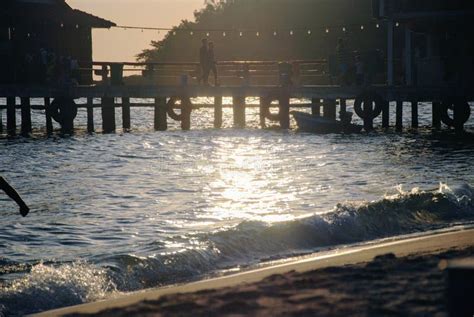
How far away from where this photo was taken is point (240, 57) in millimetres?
104750

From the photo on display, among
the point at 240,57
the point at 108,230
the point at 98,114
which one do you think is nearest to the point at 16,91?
the point at 108,230

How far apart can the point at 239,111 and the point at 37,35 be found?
9.63 metres

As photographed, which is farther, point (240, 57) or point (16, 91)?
point (240, 57)

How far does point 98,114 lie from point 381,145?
41.1 metres

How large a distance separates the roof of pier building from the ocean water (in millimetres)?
10535

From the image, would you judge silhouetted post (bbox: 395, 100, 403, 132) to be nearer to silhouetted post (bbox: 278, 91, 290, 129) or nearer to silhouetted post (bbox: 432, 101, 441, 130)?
silhouetted post (bbox: 432, 101, 441, 130)

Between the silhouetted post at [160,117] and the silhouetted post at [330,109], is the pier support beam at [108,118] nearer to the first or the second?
the silhouetted post at [160,117]

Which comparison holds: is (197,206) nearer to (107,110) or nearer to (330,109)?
(107,110)

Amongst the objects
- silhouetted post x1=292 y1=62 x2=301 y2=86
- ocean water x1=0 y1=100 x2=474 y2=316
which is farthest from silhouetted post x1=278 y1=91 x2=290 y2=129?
ocean water x1=0 y1=100 x2=474 y2=316

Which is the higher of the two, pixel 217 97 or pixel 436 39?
pixel 436 39

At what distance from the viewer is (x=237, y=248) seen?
14.0 metres

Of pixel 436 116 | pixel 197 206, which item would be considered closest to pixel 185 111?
pixel 436 116

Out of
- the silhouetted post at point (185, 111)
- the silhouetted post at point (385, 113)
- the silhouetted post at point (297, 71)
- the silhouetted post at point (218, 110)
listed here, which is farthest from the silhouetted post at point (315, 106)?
the silhouetted post at point (185, 111)

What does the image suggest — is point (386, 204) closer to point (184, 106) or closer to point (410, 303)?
point (410, 303)
